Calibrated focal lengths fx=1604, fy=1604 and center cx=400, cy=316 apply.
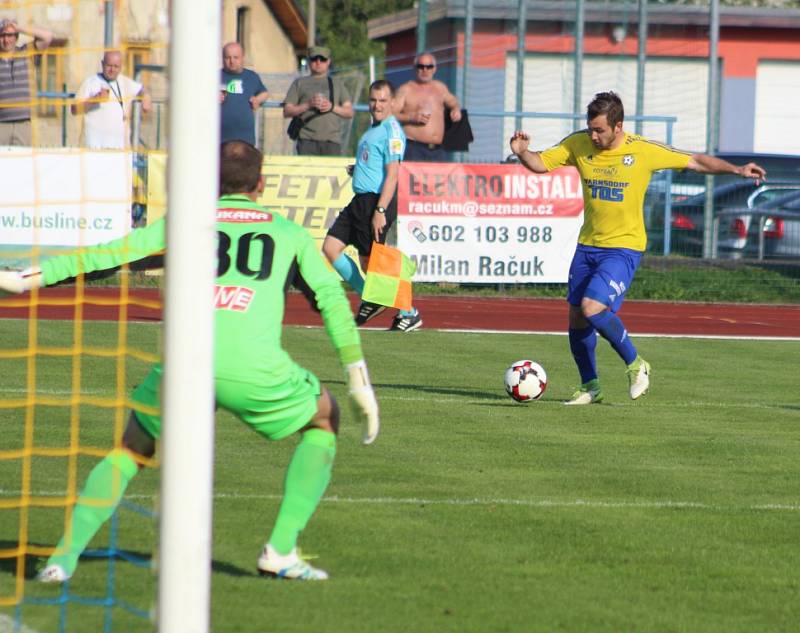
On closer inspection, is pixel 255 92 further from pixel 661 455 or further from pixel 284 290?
pixel 284 290

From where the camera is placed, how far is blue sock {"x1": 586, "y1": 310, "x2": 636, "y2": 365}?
36.0ft

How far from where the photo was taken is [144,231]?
18.7ft

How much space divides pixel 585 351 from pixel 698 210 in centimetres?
1147

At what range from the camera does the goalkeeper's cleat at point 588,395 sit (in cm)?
1109

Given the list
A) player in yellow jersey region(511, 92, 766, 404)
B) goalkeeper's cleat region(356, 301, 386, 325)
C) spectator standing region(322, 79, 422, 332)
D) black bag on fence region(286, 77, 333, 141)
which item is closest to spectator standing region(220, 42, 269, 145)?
black bag on fence region(286, 77, 333, 141)

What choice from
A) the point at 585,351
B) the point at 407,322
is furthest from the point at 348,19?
the point at 585,351

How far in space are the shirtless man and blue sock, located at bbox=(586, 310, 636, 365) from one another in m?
7.56

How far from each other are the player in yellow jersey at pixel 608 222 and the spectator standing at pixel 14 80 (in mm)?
3519

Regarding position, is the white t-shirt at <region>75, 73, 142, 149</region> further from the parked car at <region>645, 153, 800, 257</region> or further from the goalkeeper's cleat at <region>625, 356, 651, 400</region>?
the parked car at <region>645, 153, 800, 257</region>

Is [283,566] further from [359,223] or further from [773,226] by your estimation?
[773,226]

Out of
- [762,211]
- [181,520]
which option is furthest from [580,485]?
[762,211]

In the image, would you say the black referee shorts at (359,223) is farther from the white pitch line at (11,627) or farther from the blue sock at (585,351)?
the white pitch line at (11,627)

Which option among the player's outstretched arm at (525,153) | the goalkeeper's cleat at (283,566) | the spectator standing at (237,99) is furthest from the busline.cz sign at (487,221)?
the goalkeeper's cleat at (283,566)

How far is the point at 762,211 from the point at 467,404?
12118mm
